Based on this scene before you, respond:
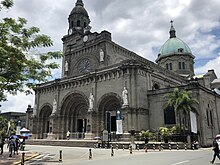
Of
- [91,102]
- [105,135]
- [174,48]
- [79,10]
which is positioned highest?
[79,10]

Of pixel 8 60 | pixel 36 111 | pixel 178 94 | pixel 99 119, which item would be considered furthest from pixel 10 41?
pixel 36 111

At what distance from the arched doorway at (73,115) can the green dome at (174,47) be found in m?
32.9

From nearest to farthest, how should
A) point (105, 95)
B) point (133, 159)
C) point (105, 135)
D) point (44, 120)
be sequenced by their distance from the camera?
1. point (133, 159)
2. point (105, 135)
3. point (105, 95)
4. point (44, 120)

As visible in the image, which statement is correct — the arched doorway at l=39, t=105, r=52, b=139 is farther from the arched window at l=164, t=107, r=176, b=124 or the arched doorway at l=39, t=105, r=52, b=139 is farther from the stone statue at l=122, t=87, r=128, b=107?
the arched window at l=164, t=107, r=176, b=124

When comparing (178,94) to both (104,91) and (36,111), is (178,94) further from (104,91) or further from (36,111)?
(36,111)

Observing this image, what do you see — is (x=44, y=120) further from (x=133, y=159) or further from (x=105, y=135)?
(x=133, y=159)

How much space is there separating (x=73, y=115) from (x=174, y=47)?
119 feet

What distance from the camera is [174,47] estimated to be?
210 ft

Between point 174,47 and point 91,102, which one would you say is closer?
point 91,102

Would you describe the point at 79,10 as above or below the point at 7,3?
above

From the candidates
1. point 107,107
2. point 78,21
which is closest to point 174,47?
point 78,21

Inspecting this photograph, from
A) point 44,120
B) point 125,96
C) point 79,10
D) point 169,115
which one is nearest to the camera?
point 125,96

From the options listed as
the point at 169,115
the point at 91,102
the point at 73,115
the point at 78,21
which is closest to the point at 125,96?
the point at 91,102

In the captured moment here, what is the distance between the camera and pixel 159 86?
40438 mm
